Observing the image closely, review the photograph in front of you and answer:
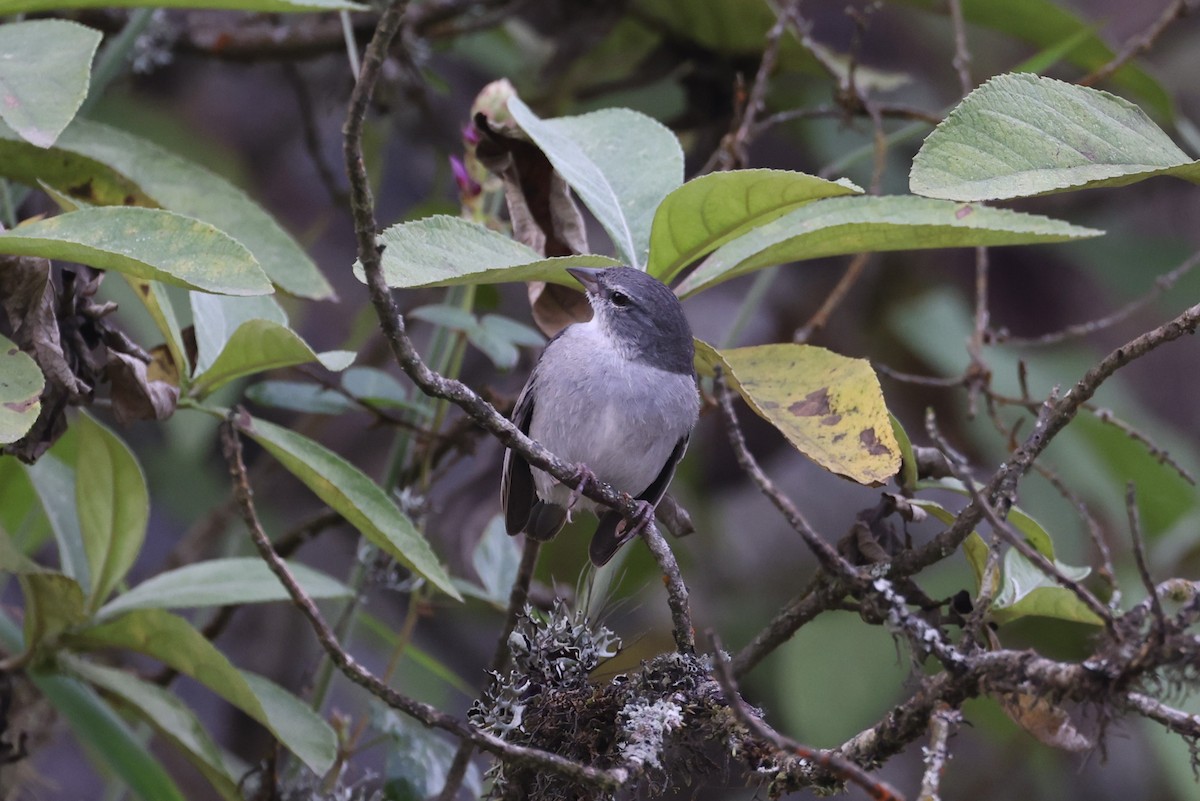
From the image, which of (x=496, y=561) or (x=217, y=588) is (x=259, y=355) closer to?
(x=217, y=588)

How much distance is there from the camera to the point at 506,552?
318cm

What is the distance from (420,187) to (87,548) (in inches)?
115

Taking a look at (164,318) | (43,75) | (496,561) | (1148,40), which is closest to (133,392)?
(164,318)

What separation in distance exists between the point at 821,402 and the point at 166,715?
1.56 metres

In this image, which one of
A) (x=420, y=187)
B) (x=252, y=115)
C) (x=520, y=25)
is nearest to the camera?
(x=520, y=25)

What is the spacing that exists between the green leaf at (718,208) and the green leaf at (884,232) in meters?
0.06

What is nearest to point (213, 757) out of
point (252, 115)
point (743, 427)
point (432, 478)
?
point (432, 478)

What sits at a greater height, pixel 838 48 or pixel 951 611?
pixel 838 48

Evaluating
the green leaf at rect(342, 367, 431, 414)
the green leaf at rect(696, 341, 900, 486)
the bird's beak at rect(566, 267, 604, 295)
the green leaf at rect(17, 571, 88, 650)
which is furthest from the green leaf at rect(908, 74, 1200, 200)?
the green leaf at rect(17, 571, 88, 650)

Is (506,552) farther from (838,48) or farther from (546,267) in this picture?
(838,48)

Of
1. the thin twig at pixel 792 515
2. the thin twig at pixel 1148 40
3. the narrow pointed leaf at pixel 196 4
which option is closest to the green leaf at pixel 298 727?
the thin twig at pixel 792 515

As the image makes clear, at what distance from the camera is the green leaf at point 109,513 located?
97.1 inches

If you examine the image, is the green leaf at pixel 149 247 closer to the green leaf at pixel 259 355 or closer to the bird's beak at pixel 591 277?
the green leaf at pixel 259 355

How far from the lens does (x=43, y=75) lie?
198 centimetres
